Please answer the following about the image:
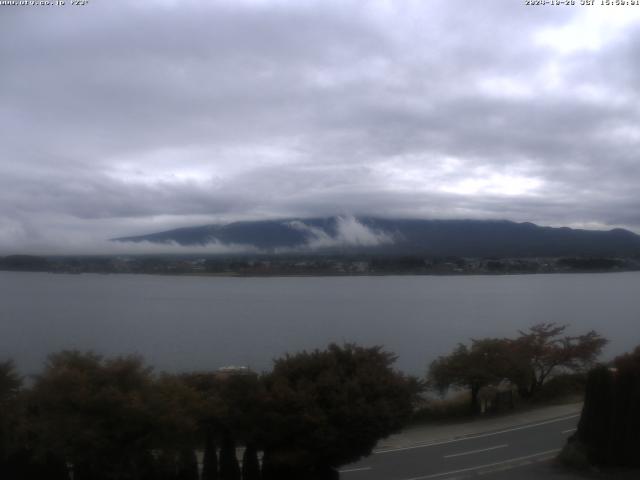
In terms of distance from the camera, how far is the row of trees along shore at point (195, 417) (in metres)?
13.2

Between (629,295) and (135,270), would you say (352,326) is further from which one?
(629,295)

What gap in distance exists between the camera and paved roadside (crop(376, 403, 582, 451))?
77.0 ft

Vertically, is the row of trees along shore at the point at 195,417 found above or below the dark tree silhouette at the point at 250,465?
above

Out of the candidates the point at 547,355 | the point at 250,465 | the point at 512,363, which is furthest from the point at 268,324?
the point at 250,465

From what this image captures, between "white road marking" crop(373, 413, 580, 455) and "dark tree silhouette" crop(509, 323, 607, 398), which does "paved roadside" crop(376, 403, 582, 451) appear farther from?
"dark tree silhouette" crop(509, 323, 607, 398)

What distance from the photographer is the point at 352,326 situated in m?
63.2

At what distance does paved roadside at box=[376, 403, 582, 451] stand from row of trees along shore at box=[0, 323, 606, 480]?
6420 mm

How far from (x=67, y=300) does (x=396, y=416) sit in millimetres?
78351

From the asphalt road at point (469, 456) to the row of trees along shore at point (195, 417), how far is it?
7.72ft

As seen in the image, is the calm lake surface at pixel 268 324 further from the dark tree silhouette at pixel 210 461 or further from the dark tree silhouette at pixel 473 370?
the dark tree silhouette at pixel 210 461

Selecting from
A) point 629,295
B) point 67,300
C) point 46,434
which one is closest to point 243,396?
point 46,434

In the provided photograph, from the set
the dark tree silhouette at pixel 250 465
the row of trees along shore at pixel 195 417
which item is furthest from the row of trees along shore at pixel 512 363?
the dark tree silhouette at pixel 250 465

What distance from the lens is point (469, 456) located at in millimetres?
20078

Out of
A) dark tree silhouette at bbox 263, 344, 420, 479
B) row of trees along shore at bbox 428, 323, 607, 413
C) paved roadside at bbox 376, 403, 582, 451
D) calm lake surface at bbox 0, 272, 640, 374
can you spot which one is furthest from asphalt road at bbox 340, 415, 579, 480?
calm lake surface at bbox 0, 272, 640, 374
